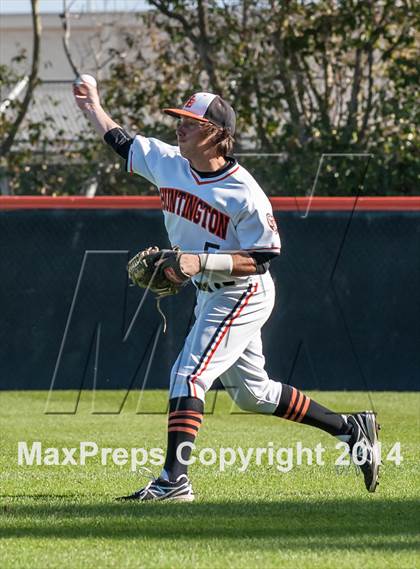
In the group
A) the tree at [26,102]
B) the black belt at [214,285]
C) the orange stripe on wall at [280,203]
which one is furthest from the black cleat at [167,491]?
the tree at [26,102]

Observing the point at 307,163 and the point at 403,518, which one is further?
the point at 307,163

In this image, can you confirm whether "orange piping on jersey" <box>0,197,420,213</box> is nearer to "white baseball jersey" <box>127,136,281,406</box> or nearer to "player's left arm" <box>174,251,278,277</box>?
"white baseball jersey" <box>127,136,281,406</box>

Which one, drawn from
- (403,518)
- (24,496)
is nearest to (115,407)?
(24,496)

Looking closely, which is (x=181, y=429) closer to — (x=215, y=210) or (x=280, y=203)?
(x=215, y=210)

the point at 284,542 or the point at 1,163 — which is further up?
the point at 284,542

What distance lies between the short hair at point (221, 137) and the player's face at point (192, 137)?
1.0 inches

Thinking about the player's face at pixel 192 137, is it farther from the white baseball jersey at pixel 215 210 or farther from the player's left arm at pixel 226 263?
the player's left arm at pixel 226 263

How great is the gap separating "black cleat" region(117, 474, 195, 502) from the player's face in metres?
1.58

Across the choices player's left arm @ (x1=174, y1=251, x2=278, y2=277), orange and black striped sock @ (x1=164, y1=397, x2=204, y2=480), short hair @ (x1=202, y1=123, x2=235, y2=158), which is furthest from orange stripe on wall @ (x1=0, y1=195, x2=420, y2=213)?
orange and black striped sock @ (x1=164, y1=397, x2=204, y2=480)

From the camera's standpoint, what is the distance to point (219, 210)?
6148mm

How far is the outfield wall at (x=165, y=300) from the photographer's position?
12.4 meters

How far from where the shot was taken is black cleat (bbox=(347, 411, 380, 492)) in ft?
21.2

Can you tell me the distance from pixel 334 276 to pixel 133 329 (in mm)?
2035

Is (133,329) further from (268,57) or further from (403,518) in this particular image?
(403,518)
